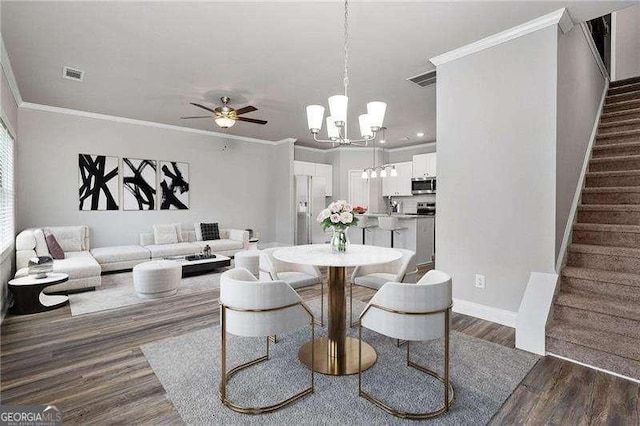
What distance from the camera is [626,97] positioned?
464cm

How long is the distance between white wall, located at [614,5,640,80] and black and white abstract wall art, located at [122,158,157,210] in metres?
9.05

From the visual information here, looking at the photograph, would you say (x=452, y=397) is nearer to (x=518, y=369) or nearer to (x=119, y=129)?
(x=518, y=369)

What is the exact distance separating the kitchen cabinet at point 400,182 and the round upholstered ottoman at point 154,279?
6126mm

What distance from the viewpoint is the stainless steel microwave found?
7.72 metres

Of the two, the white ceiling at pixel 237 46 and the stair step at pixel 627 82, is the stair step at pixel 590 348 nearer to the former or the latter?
the white ceiling at pixel 237 46

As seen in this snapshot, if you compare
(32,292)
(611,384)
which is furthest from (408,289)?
(32,292)

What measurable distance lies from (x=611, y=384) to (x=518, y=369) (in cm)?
54

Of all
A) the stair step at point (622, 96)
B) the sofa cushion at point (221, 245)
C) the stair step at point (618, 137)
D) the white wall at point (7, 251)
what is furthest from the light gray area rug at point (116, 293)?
the stair step at point (622, 96)

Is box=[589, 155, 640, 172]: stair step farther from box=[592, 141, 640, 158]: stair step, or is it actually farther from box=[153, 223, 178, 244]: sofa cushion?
box=[153, 223, 178, 244]: sofa cushion

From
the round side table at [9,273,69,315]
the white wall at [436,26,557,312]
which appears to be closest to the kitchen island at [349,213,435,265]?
the white wall at [436,26,557,312]

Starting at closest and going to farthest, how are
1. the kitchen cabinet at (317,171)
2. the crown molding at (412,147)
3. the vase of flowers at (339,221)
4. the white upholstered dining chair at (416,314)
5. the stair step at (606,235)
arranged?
the white upholstered dining chair at (416,314)
the vase of flowers at (339,221)
the stair step at (606,235)
the crown molding at (412,147)
the kitchen cabinet at (317,171)

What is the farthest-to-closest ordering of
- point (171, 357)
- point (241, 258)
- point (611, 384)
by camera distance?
point (241, 258) < point (171, 357) < point (611, 384)

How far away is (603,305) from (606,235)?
2.97ft

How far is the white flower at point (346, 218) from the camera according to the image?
248 cm
